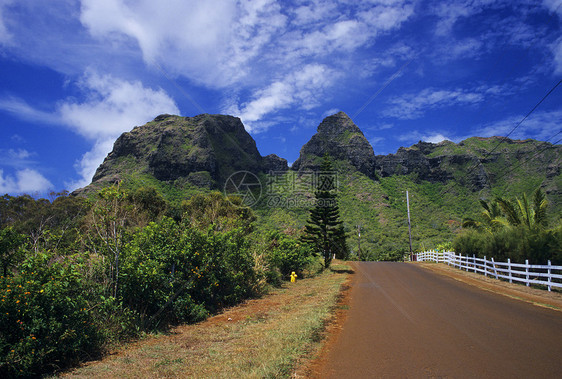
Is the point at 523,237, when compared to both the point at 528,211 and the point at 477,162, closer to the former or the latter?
the point at 528,211

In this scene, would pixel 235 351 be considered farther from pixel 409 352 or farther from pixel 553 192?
pixel 553 192

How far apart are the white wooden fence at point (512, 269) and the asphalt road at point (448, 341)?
4.31 m

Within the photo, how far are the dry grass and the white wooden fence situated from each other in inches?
359

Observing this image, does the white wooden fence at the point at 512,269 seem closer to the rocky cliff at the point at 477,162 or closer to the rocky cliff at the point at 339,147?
the rocky cliff at the point at 477,162

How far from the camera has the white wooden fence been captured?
12.1 meters

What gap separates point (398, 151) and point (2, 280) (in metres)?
106

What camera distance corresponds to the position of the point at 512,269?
1580 centimetres

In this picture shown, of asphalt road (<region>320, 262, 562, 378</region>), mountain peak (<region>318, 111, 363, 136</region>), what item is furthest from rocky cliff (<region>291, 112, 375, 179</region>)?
asphalt road (<region>320, 262, 562, 378</region>)

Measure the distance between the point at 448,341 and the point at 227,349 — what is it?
378 centimetres

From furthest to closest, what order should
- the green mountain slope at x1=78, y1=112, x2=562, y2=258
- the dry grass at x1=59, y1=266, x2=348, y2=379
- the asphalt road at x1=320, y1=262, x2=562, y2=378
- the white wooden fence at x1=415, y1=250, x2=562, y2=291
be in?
the green mountain slope at x1=78, y1=112, x2=562, y2=258, the white wooden fence at x1=415, y1=250, x2=562, y2=291, the dry grass at x1=59, y1=266, x2=348, y2=379, the asphalt road at x1=320, y1=262, x2=562, y2=378

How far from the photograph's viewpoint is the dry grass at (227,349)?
4.58 m
